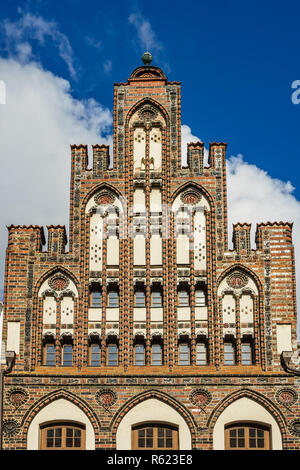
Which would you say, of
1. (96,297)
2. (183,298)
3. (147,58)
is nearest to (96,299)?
(96,297)

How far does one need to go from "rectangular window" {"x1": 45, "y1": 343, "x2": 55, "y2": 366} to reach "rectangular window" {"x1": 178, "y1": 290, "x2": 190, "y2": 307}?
3.59 metres

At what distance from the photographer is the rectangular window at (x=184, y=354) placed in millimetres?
22609

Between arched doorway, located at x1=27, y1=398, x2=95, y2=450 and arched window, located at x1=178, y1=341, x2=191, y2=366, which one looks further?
arched window, located at x1=178, y1=341, x2=191, y2=366

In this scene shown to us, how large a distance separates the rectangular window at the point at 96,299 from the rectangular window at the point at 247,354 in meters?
4.02

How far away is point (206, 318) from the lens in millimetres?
22750

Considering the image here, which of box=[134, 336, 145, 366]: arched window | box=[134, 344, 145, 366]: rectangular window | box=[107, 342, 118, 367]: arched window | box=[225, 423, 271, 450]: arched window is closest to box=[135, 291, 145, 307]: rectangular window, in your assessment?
box=[134, 336, 145, 366]: arched window

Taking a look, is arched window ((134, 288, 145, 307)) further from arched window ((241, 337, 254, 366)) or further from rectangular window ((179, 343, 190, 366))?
arched window ((241, 337, 254, 366))

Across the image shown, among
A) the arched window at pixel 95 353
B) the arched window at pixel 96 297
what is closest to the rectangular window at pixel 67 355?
the arched window at pixel 95 353

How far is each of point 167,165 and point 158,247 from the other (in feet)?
8.05

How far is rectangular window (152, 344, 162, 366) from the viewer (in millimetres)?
22625

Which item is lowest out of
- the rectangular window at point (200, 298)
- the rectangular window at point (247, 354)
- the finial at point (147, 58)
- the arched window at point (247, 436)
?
the arched window at point (247, 436)

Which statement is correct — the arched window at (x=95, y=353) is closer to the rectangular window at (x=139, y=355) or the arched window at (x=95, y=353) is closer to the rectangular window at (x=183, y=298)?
the rectangular window at (x=139, y=355)

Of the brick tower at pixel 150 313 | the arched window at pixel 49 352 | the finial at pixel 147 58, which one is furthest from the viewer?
the finial at pixel 147 58

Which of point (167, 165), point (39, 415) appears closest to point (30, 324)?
point (39, 415)
